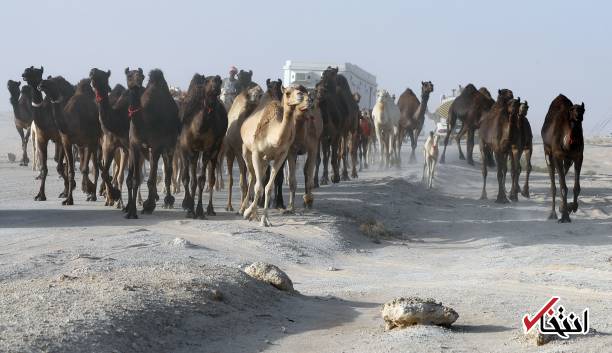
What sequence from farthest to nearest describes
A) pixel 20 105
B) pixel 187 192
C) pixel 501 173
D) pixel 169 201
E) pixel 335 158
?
pixel 20 105 < pixel 335 158 < pixel 501 173 < pixel 169 201 < pixel 187 192

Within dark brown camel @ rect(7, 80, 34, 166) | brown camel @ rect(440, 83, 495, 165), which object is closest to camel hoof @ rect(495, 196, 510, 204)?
brown camel @ rect(440, 83, 495, 165)

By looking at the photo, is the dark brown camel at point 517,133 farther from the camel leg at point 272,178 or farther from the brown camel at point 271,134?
the camel leg at point 272,178

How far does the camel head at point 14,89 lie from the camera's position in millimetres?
30859

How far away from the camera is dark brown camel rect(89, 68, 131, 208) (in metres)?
17.9

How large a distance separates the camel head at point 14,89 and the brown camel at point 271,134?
15.2 meters

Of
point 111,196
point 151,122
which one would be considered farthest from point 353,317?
point 111,196

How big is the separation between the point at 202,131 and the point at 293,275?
5224 millimetres

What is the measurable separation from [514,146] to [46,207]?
1025cm

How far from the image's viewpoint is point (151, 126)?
1766cm

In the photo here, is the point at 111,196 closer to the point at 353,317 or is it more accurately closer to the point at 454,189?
the point at 353,317

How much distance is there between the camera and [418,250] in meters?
16.3

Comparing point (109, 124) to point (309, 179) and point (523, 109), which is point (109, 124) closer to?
point (309, 179)

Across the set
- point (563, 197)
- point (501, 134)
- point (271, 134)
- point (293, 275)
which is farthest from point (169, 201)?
point (501, 134)

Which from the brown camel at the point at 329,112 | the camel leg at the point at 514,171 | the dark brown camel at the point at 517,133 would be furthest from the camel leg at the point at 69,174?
the camel leg at the point at 514,171
